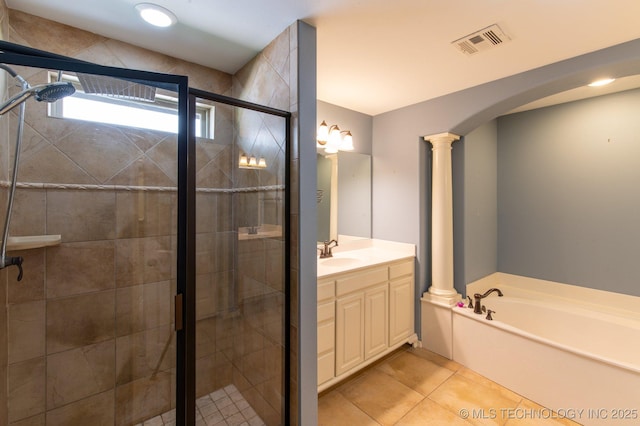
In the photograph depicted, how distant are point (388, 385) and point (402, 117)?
2465 millimetres

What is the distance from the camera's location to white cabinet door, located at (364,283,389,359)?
214 cm

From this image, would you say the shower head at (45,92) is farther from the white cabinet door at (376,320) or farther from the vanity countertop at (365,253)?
the white cabinet door at (376,320)

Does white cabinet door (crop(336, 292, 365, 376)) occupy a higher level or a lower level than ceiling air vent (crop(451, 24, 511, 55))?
lower

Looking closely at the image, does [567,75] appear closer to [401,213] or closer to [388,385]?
[401,213]

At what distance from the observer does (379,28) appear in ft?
4.96

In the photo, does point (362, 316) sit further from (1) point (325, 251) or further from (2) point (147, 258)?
(2) point (147, 258)

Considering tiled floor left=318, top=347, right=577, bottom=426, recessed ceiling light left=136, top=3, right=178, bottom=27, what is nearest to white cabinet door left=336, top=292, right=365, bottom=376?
tiled floor left=318, top=347, right=577, bottom=426

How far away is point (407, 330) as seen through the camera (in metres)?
2.53

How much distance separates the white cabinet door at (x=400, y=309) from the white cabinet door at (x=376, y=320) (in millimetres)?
72

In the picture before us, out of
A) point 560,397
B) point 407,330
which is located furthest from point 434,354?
point 560,397

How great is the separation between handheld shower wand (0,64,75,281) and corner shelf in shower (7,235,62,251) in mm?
30

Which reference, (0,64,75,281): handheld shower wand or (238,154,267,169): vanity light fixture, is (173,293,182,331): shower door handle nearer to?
(0,64,75,281): handheld shower wand

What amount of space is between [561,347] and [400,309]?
1.11 metres

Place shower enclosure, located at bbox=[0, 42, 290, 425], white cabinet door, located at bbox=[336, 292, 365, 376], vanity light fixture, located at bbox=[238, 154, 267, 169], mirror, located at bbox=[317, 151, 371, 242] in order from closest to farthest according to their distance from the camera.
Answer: shower enclosure, located at bbox=[0, 42, 290, 425]
vanity light fixture, located at bbox=[238, 154, 267, 169]
white cabinet door, located at bbox=[336, 292, 365, 376]
mirror, located at bbox=[317, 151, 371, 242]
